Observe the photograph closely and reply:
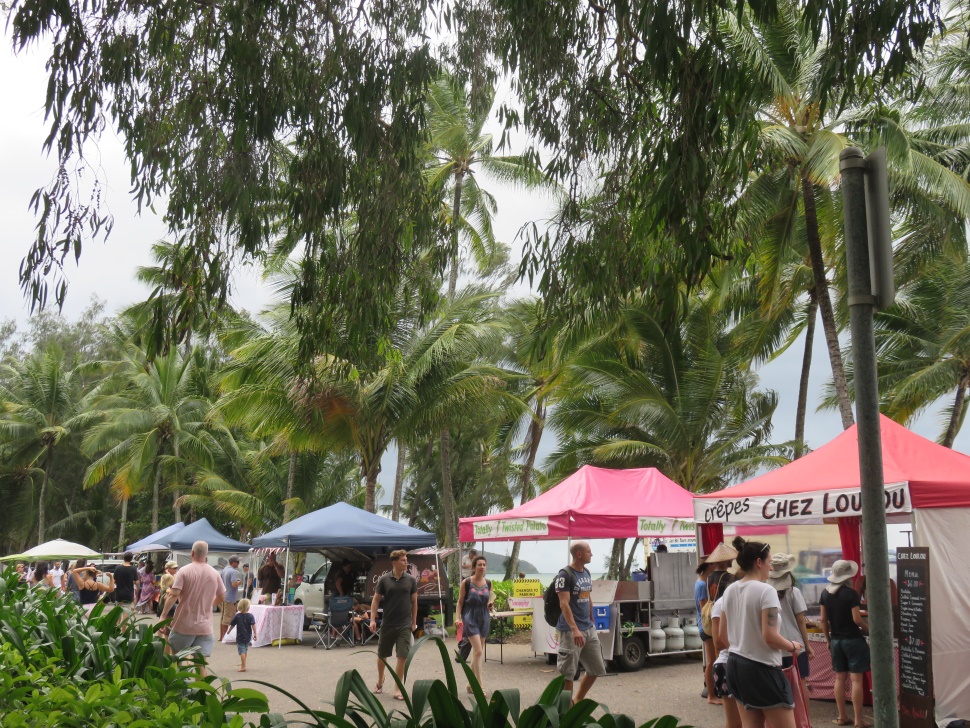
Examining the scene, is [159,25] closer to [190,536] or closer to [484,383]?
[484,383]

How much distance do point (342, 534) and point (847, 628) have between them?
12316mm

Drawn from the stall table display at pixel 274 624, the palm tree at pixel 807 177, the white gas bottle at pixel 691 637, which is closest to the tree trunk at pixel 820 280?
the palm tree at pixel 807 177

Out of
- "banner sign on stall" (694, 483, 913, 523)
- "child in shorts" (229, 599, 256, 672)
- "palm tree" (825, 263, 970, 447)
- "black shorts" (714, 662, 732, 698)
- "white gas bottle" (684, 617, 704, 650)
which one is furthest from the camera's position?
"palm tree" (825, 263, 970, 447)

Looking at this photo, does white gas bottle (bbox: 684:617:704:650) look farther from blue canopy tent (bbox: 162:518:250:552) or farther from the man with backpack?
blue canopy tent (bbox: 162:518:250:552)

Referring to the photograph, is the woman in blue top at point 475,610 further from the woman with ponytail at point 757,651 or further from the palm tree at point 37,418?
the palm tree at point 37,418

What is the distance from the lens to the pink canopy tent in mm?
14539

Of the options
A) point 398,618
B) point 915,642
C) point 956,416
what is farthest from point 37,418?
point 915,642

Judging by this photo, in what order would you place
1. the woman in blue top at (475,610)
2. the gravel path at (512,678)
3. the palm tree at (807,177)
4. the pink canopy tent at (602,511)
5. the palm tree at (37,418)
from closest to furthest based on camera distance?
1. the gravel path at (512,678)
2. the woman in blue top at (475,610)
3. the pink canopy tent at (602,511)
4. the palm tree at (807,177)
5. the palm tree at (37,418)

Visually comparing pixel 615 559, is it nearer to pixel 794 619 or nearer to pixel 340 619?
pixel 340 619

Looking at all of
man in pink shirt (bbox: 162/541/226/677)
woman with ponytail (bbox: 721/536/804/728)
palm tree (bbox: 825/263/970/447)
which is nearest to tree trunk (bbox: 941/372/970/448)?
palm tree (bbox: 825/263/970/447)

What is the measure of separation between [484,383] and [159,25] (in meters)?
20.2

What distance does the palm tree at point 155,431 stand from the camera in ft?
128

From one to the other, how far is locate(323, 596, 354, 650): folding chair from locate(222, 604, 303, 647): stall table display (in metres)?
0.65

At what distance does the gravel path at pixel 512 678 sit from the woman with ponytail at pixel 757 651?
2.95 meters
